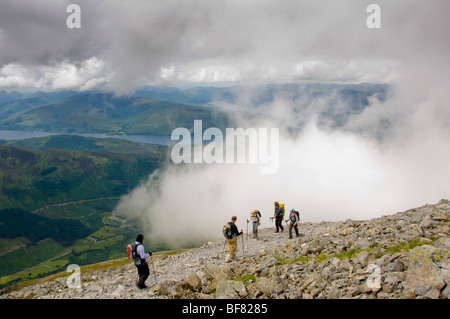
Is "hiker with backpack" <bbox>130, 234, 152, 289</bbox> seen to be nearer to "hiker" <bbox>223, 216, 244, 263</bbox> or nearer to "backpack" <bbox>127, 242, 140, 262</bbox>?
"backpack" <bbox>127, 242, 140, 262</bbox>

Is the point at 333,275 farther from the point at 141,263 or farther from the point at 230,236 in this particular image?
the point at 141,263

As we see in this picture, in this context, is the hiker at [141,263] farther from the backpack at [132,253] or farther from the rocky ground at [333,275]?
the rocky ground at [333,275]

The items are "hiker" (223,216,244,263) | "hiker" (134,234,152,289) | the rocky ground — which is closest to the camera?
the rocky ground

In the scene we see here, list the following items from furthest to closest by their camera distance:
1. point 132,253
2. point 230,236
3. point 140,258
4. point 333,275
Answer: point 230,236, point 132,253, point 140,258, point 333,275

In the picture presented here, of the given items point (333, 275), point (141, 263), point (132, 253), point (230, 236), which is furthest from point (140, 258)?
point (333, 275)

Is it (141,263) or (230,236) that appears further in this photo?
(230,236)

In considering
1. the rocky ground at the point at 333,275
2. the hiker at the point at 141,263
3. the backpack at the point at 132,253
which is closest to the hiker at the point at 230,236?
the rocky ground at the point at 333,275

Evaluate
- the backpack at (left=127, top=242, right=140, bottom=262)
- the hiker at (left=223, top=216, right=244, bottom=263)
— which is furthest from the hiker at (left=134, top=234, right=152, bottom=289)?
the hiker at (left=223, top=216, right=244, bottom=263)

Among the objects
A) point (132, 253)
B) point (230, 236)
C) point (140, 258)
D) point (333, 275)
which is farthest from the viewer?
point (230, 236)

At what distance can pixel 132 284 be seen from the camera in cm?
1709
